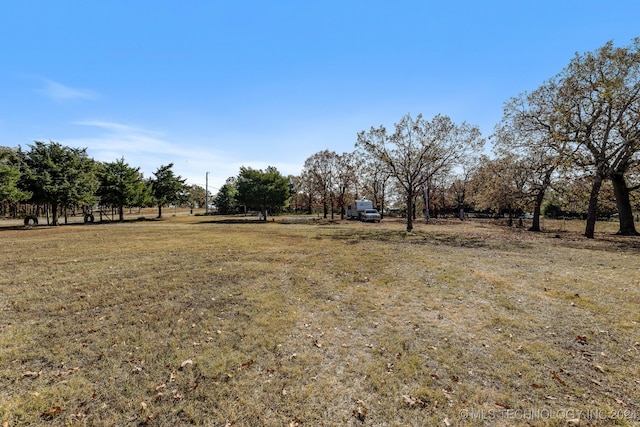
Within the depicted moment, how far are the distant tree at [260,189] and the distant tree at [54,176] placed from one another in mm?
18969

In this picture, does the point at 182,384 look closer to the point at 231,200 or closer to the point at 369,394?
the point at 369,394

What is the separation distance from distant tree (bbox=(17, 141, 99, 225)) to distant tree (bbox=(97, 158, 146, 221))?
676 centimetres

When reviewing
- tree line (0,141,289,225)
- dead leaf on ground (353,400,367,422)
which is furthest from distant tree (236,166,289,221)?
dead leaf on ground (353,400,367,422)

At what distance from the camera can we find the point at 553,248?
15.2m

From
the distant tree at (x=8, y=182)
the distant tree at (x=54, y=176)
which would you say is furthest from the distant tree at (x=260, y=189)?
the distant tree at (x=8, y=182)

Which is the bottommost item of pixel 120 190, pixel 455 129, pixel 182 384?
pixel 182 384

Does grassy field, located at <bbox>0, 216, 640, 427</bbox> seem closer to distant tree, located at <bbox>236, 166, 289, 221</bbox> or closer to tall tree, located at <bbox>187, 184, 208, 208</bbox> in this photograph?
→ distant tree, located at <bbox>236, 166, 289, 221</bbox>

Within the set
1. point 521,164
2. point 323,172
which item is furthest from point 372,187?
point 521,164

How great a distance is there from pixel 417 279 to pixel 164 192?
51.6 metres

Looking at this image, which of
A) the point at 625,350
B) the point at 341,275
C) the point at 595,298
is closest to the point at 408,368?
the point at 625,350

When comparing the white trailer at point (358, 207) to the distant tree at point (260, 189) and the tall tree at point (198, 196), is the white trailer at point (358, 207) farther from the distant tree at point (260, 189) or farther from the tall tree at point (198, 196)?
the tall tree at point (198, 196)

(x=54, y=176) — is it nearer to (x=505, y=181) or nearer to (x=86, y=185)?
(x=86, y=185)

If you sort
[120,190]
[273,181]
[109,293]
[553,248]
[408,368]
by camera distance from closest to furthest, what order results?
1. [408,368]
2. [109,293]
3. [553,248]
4. [120,190]
5. [273,181]

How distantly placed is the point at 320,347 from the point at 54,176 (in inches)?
1587
